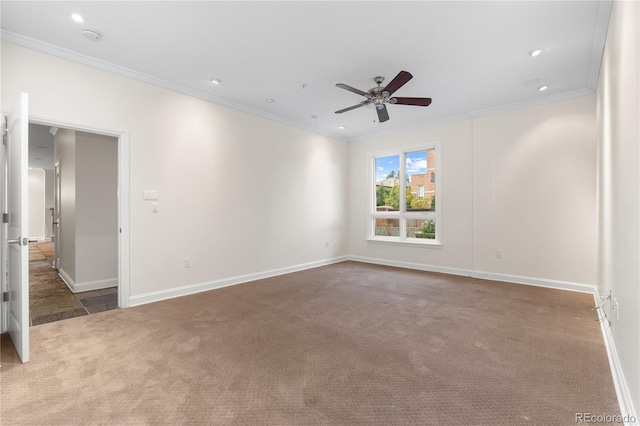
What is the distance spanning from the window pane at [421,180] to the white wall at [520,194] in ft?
0.83

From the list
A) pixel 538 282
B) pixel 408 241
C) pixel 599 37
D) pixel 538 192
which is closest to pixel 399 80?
pixel 599 37

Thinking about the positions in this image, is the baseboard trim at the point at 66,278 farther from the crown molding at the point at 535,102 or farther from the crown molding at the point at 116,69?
the crown molding at the point at 535,102

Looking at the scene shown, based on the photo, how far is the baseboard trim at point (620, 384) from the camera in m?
1.56

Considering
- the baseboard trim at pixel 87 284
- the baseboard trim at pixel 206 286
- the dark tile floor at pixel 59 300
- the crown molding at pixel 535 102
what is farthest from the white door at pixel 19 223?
the crown molding at pixel 535 102

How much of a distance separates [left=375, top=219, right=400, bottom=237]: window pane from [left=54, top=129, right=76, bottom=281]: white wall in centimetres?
551

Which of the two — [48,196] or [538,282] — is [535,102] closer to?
[538,282]

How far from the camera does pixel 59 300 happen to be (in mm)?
3867

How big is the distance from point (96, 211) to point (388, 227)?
5.36m

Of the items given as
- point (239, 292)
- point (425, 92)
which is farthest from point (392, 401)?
point (425, 92)

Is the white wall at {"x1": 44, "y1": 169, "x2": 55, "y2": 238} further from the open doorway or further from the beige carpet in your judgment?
the beige carpet

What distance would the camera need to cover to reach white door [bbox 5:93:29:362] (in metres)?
2.23

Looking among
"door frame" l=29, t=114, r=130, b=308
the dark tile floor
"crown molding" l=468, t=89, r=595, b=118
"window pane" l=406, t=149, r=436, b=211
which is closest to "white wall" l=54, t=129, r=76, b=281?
the dark tile floor

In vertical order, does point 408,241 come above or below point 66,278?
above

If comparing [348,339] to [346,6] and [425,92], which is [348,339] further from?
[425,92]
